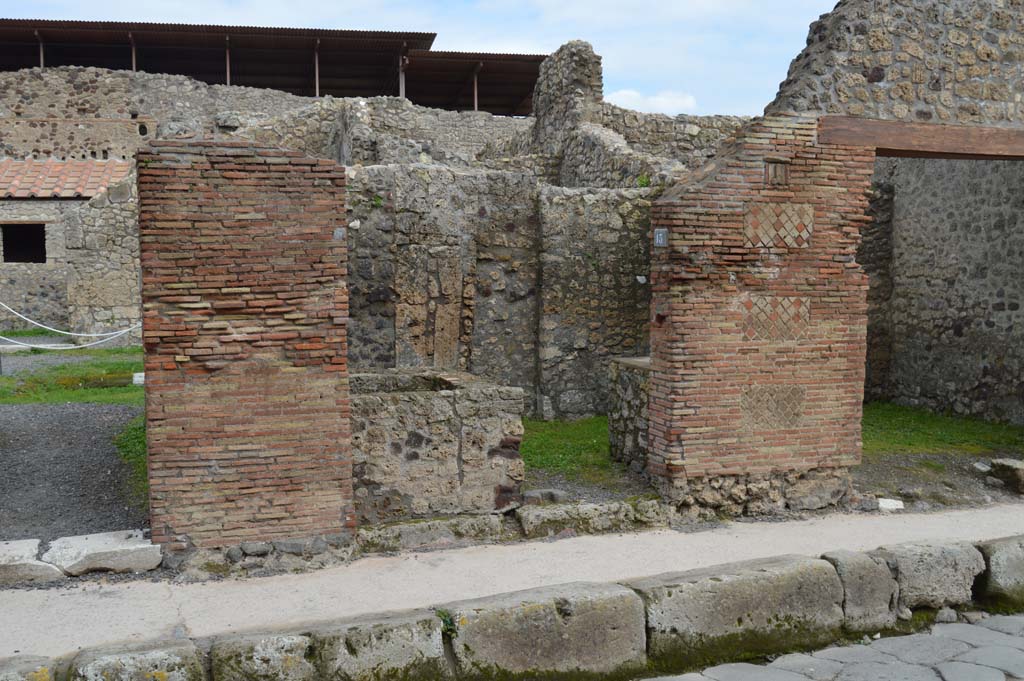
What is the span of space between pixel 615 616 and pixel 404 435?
1.81m

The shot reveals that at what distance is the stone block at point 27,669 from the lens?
11.7 feet

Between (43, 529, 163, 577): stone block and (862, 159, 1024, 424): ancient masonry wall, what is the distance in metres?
8.74

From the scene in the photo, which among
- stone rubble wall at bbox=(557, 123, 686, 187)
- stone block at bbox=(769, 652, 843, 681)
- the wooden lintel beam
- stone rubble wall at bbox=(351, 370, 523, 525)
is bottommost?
stone block at bbox=(769, 652, 843, 681)

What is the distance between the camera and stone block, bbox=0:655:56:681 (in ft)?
11.7

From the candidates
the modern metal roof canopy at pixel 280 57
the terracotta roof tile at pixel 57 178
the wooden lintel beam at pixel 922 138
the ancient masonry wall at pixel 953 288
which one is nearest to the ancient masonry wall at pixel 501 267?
the wooden lintel beam at pixel 922 138

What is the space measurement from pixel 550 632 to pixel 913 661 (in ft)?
6.16

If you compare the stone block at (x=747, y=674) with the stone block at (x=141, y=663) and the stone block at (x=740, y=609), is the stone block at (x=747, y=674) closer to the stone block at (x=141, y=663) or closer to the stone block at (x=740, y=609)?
the stone block at (x=740, y=609)

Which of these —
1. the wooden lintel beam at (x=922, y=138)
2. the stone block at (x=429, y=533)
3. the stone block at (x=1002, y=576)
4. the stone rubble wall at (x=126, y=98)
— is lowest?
the stone block at (x=1002, y=576)

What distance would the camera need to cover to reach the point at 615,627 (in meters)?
4.41

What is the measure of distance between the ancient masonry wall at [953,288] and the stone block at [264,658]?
8484 millimetres

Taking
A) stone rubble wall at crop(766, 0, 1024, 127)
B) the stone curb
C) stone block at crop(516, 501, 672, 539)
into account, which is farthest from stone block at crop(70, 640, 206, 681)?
stone rubble wall at crop(766, 0, 1024, 127)

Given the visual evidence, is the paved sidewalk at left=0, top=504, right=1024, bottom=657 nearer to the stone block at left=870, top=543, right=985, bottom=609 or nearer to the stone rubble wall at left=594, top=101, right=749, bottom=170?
the stone block at left=870, top=543, right=985, bottom=609

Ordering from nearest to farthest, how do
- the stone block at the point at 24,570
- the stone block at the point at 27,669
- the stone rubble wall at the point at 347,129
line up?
the stone block at the point at 27,669 → the stone block at the point at 24,570 → the stone rubble wall at the point at 347,129

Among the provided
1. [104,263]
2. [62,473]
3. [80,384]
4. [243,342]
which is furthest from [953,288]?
[104,263]
